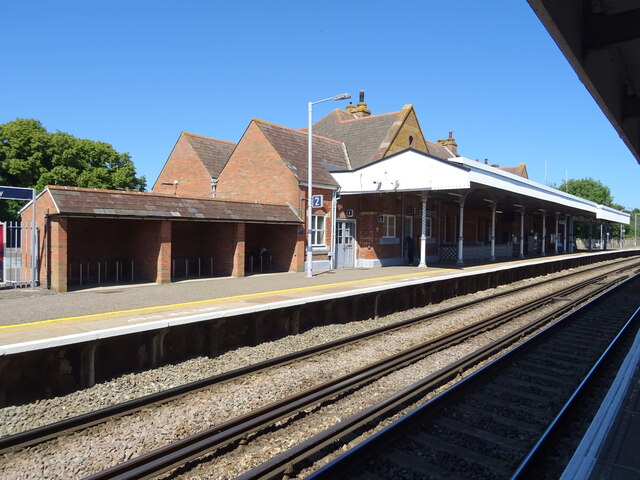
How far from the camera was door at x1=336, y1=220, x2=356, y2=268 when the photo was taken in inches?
912

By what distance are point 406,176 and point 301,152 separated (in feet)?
18.9

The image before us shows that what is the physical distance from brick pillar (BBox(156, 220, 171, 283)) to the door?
946cm

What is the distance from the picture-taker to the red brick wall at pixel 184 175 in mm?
27328

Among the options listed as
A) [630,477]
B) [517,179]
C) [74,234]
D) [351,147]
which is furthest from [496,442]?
[351,147]

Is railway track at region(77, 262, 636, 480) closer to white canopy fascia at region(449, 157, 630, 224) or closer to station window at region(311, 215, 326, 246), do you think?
white canopy fascia at region(449, 157, 630, 224)

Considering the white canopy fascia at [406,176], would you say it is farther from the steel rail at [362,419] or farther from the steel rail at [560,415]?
the steel rail at [362,419]

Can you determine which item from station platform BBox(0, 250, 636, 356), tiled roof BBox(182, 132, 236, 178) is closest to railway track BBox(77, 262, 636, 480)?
station platform BBox(0, 250, 636, 356)

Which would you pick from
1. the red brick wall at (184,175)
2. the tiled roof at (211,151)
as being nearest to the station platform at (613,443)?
the red brick wall at (184,175)

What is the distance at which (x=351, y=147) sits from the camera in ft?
91.7

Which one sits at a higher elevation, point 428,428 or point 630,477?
point 630,477

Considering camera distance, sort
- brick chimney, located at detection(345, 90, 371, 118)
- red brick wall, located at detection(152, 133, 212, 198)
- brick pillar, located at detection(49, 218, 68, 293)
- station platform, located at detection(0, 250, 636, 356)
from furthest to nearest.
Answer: brick chimney, located at detection(345, 90, 371, 118)
red brick wall, located at detection(152, 133, 212, 198)
brick pillar, located at detection(49, 218, 68, 293)
station platform, located at detection(0, 250, 636, 356)

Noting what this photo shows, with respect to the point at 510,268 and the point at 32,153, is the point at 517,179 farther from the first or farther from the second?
the point at 32,153

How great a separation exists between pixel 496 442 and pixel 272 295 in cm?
792

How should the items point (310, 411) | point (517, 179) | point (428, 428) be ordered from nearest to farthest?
1. point (428, 428)
2. point (310, 411)
3. point (517, 179)
